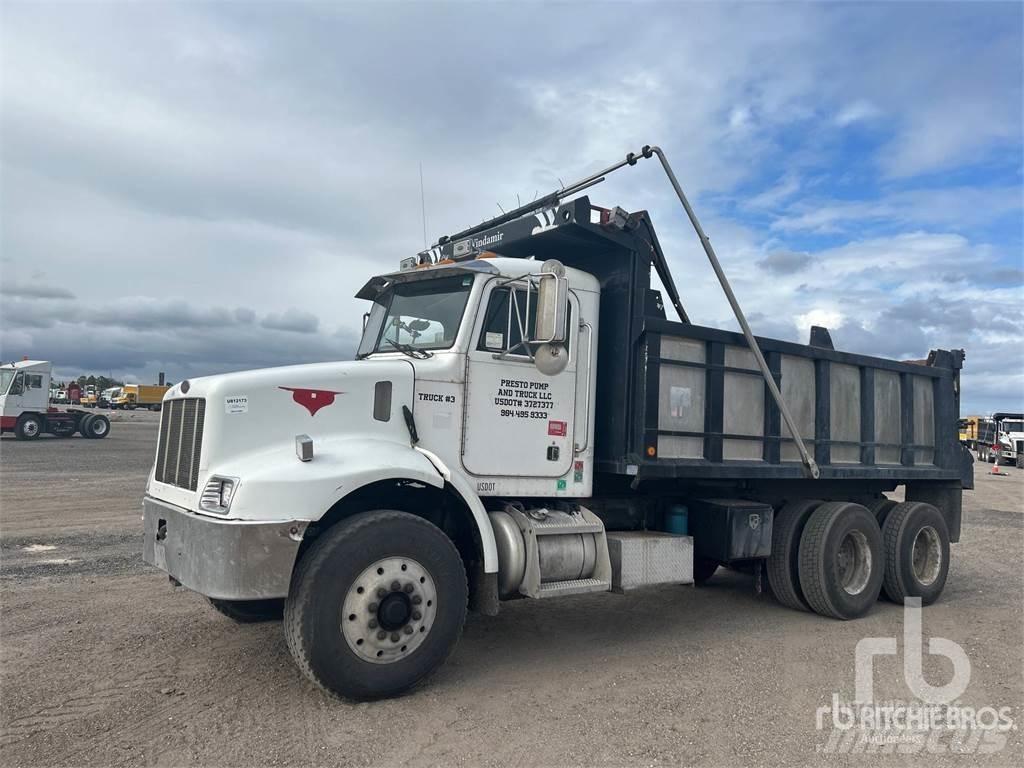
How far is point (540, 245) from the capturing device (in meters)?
6.70

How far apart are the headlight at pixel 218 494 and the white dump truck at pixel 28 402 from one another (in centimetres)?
3002

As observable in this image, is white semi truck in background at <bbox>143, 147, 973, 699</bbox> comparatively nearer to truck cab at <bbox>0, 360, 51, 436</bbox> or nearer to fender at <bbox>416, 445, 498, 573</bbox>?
fender at <bbox>416, 445, 498, 573</bbox>

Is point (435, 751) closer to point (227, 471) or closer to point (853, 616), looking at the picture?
point (227, 471)

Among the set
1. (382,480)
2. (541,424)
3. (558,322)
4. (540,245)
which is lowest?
(382,480)

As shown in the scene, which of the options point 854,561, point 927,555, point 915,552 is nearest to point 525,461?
point 854,561

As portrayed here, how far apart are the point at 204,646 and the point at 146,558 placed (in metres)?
0.86

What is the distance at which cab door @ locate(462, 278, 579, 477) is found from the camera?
560cm

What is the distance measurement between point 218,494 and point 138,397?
75.5 metres

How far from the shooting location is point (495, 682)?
17.3ft

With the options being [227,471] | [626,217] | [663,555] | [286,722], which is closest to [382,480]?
[227,471]

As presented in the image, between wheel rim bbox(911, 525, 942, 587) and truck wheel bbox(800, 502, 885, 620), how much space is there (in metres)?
0.85

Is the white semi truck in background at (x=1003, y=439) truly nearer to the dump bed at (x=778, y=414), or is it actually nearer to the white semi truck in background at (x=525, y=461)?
the dump bed at (x=778, y=414)

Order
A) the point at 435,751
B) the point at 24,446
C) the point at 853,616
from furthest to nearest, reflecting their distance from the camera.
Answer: the point at 24,446, the point at 853,616, the point at 435,751

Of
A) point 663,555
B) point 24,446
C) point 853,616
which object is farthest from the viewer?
point 24,446
